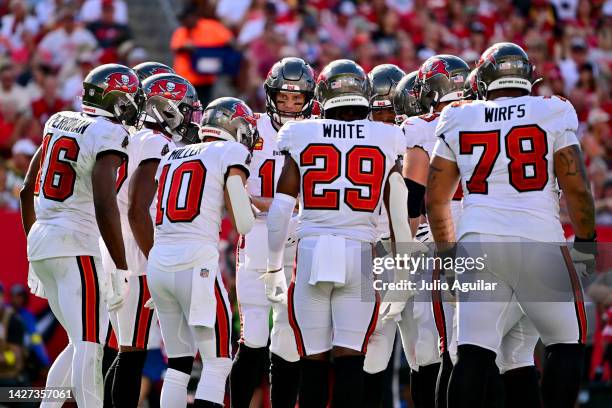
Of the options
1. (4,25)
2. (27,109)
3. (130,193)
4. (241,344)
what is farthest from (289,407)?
(4,25)

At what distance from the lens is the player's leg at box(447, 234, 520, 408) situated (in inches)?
272

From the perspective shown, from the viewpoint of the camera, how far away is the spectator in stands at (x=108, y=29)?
16.3m

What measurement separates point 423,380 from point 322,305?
1.25 m

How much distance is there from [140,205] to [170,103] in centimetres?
93

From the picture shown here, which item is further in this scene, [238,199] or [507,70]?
[238,199]

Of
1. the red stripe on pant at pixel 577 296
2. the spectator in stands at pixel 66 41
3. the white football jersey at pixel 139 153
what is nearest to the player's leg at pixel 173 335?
the white football jersey at pixel 139 153

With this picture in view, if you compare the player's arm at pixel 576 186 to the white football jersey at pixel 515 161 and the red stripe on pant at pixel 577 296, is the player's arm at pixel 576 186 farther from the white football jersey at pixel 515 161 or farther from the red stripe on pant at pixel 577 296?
the red stripe on pant at pixel 577 296

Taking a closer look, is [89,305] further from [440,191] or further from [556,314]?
[556,314]

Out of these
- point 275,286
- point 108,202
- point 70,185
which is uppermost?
point 70,185

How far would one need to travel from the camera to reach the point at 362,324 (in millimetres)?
7434

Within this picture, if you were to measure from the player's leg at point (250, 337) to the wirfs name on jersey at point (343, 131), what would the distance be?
1.46 metres

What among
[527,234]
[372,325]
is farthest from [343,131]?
[527,234]

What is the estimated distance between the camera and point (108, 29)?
16438 millimetres

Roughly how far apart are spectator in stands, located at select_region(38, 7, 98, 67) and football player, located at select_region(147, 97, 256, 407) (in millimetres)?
8699
